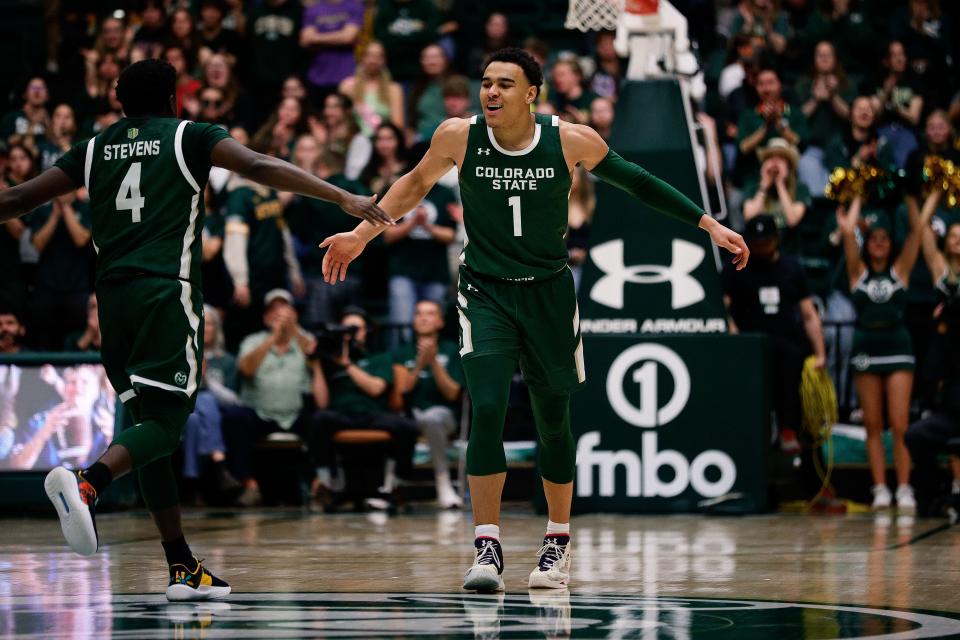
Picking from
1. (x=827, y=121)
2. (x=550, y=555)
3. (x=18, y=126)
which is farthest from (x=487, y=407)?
(x=18, y=126)

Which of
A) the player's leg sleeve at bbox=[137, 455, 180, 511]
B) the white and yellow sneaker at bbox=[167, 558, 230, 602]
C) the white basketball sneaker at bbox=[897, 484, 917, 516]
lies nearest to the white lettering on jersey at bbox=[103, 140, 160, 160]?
the player's leg sleeve at bbox=[137, 455, 180, 511]

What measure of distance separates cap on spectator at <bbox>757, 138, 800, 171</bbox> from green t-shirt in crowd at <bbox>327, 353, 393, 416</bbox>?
3584mm

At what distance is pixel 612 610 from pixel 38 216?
9.07 metres

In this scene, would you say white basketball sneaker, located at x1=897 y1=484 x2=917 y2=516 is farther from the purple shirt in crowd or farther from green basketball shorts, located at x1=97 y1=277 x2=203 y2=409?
the purple shirt in crowd

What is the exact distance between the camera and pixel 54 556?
8305 mm

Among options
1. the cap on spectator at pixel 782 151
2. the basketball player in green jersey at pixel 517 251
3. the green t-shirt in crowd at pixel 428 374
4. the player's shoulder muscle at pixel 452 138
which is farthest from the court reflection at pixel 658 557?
the cap on spectator at pixel 782 151

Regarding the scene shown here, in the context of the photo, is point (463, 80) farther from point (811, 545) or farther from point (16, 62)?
point (16, 62)

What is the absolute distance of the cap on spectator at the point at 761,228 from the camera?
39.7ft

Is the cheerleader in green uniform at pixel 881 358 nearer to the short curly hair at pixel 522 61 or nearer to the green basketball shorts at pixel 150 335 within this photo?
the short curly hair at pixel 522 61

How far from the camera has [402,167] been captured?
1343cm

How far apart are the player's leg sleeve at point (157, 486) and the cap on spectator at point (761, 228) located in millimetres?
6874

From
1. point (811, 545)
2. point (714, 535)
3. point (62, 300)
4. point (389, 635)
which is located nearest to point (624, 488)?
point (714, 535)

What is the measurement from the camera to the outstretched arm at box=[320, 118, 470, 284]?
6828 mm

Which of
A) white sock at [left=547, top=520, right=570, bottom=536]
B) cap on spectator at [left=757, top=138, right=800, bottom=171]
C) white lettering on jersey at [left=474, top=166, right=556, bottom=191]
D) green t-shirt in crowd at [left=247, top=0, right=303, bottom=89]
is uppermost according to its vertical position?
green t-shirt in crowd at [left=247, top=0, right=303, bottom=89]
